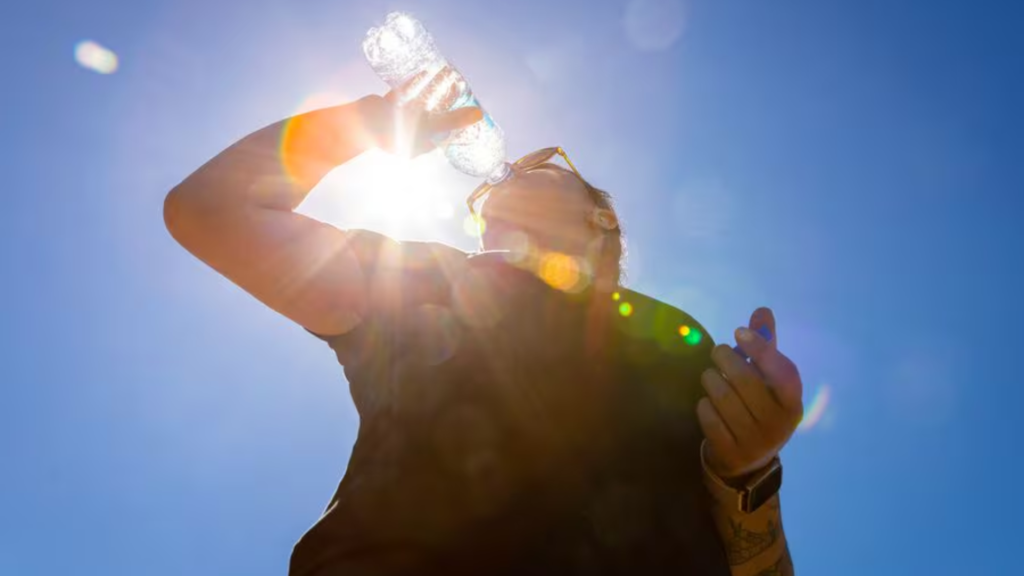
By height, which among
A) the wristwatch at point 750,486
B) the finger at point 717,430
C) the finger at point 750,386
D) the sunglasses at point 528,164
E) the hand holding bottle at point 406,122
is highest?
the sunglasses at point 528,164

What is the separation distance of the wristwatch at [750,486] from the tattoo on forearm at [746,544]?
20 cm

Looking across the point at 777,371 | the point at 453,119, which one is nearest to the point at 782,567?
the point at 777,371

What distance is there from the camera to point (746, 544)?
2096mm

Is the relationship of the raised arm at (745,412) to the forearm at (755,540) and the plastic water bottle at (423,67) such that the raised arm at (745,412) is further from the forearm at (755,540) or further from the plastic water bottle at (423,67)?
the plastic water bottle at (423,67)

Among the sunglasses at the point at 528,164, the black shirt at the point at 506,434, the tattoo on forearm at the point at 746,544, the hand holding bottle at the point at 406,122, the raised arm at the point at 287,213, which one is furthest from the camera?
the sunglasses at the point at 528,164

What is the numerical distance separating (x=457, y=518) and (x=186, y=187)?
3.80 feet

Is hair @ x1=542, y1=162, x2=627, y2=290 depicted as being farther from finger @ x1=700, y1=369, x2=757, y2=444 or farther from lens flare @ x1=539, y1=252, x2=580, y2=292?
finger @ x1=700, y1=369, x2=757, y2=444

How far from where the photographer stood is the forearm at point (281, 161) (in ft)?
5.57

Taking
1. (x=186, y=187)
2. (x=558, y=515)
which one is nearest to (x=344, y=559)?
(x=558, y=515)

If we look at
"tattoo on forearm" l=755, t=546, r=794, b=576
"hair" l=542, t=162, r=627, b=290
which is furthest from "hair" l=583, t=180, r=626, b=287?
"tattoo on forearm" l=755, t=546, r=794, b=576

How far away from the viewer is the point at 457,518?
5.07 feet

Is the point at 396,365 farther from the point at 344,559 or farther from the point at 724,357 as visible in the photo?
the point at 724,357

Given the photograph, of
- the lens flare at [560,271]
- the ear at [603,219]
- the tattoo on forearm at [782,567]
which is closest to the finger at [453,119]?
the lens flare at [560,271]

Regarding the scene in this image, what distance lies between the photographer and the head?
2.91m
